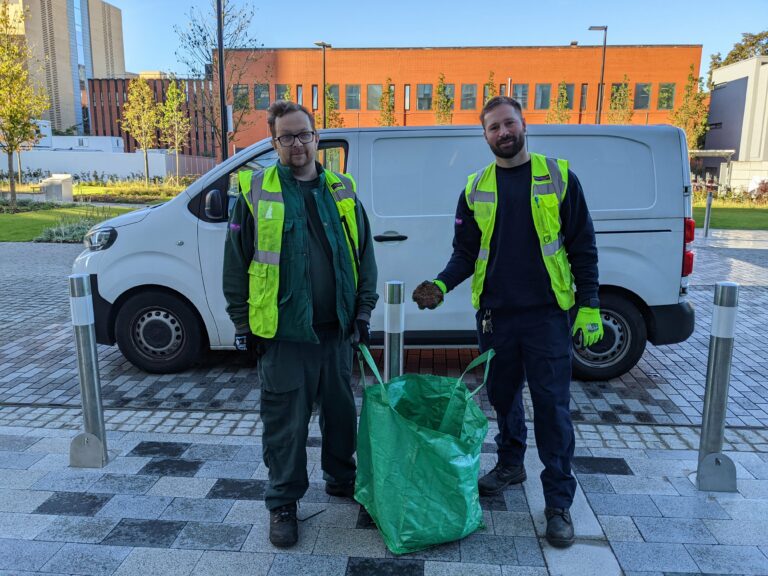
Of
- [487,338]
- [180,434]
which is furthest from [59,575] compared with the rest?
[487,338]

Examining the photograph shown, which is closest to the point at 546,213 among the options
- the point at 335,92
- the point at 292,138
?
the point at 292,138

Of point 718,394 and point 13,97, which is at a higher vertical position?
point 13,97

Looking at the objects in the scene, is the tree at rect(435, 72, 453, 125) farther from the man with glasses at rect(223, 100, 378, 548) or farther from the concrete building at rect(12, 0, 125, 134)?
the concrete building at rect(12, 0, 125, 134)

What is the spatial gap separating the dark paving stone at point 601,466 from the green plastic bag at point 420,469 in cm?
99

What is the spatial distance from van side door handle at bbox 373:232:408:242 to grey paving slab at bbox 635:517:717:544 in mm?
2701

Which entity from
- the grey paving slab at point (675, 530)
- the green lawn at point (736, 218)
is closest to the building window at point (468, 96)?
the green lawn at point (736, 218)

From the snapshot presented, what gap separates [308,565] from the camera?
107 inches

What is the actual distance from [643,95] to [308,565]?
49.8 metres

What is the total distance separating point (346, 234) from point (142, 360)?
3.26m

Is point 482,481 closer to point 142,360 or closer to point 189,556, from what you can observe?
point 189,556

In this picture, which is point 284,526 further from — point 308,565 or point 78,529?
point 78,529

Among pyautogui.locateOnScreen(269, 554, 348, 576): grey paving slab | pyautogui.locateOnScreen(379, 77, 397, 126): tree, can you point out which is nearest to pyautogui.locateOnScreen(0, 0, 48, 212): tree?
pyautogui.locateOnScreen(269, 554, 348, 576): grey paving slab

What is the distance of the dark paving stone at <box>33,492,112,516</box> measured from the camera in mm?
3145

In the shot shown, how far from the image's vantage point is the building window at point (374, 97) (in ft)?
157
